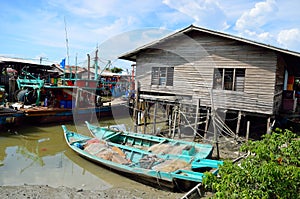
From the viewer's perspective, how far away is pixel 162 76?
12.8 m

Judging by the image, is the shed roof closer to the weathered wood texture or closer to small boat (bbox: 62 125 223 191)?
the weathered wood texture

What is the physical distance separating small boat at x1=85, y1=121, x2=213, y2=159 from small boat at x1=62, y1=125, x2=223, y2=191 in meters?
0.54

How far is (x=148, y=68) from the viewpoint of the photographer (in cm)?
1314

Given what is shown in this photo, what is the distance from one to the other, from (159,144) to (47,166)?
451 cm

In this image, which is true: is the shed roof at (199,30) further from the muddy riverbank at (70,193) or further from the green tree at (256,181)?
the green tree at (256,181)

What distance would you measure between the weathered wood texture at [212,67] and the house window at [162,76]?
216 millimetres

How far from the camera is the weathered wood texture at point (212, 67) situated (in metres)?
9.91

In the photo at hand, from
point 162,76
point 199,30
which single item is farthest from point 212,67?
point 162,76

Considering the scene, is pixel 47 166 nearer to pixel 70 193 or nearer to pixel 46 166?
pixel 46 166

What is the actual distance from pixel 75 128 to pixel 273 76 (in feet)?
41.0

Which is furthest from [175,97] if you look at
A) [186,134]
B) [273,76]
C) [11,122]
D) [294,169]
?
[11,122]

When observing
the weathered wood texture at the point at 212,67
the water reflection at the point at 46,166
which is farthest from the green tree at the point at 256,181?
the weathered wood texture at the point at 212,67

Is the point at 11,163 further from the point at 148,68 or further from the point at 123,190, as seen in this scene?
the point at 148,68

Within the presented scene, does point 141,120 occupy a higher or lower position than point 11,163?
higher
